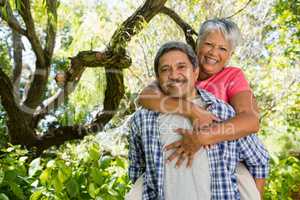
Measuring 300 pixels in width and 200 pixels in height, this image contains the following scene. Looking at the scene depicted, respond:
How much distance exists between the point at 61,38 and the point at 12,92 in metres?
6.26

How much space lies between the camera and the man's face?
4.33 feet

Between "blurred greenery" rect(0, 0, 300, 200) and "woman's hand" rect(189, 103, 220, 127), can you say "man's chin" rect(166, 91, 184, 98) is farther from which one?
"blurred greenery" rect(0, 0, 300, 200)

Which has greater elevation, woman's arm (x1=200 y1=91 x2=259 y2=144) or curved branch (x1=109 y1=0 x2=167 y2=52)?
curved branch (x1=109 y1=0 x2=167 y2=52)

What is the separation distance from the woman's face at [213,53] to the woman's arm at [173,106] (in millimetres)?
193

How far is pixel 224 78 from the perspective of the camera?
1.49 metres

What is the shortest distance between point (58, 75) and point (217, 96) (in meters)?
3.02

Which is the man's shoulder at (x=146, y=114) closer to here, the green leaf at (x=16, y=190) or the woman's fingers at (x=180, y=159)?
the woman's fingers at (x=180, y=159)

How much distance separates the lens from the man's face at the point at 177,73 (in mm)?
1321

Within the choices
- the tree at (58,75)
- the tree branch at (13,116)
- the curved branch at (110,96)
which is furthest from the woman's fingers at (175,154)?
the tree branch at (13,116)

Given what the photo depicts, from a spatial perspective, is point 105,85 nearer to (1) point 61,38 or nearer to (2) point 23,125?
(2) point 23,125

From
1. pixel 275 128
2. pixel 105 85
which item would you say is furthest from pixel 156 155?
pixel 275 128

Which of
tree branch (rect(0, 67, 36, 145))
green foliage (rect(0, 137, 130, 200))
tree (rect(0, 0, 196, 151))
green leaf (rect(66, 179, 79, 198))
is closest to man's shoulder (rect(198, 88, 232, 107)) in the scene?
green foliage (rect(0, 137, 130, 200))

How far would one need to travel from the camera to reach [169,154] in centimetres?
129

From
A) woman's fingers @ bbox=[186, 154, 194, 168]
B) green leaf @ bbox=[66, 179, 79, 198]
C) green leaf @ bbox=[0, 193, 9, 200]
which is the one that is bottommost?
green leaf @ bbox=[0, 193, 9, 200]
